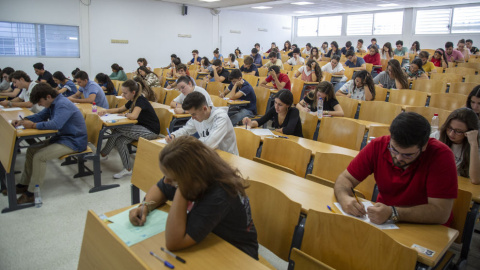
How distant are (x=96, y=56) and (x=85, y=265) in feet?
36.1

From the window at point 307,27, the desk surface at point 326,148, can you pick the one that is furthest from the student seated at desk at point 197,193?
the window at point 307,27

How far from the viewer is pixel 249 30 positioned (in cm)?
1659

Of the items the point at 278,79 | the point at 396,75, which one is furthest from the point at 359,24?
the point at 396,75

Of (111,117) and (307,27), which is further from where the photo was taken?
(307,27)

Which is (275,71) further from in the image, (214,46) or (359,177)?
(214,46)

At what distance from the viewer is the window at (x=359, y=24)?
1553 cm

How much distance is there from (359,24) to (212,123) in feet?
49.3

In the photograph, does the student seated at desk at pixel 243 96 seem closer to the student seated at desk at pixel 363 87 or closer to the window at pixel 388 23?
the student seated at desk at pixel 363 87

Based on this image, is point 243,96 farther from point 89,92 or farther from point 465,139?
point 465,139

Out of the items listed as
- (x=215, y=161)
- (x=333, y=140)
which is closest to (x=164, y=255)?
(x=215, y=161)

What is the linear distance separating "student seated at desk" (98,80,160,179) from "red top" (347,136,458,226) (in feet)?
10.0

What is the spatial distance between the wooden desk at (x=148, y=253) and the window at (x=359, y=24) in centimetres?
→ 1634

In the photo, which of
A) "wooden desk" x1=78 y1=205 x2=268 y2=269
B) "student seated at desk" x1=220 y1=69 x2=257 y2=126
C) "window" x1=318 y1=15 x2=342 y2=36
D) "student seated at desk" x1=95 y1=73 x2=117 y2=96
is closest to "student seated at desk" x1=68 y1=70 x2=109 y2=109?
"student seated at desk" x1=95 y1=73 x2=117 y2=96

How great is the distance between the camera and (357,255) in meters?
1.52
